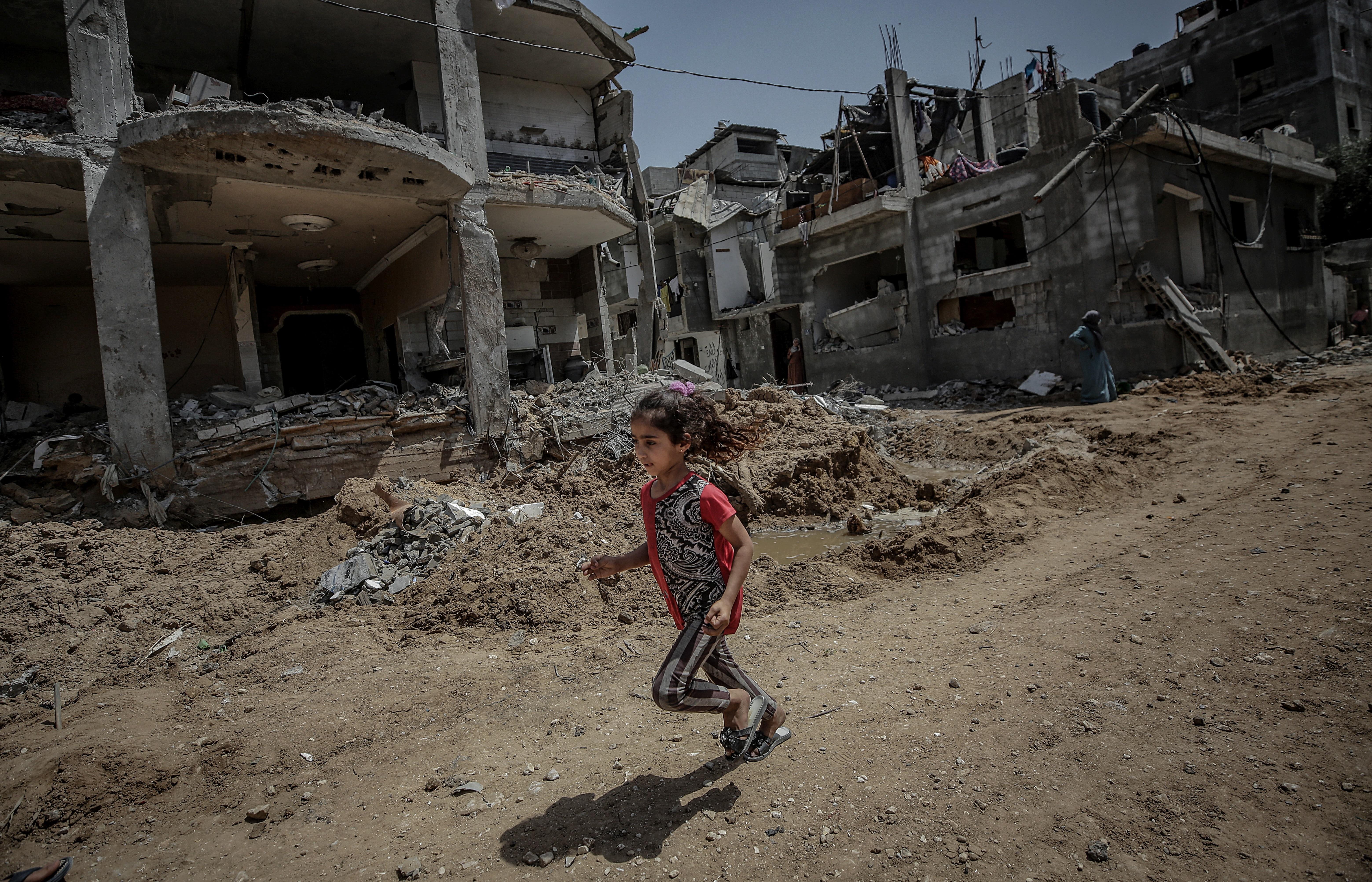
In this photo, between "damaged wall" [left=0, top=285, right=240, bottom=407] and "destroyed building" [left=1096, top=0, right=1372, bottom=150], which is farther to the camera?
"destroyed building" [left=1096, top=0, right=1372, bottom=150]

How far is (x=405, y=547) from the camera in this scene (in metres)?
6.44

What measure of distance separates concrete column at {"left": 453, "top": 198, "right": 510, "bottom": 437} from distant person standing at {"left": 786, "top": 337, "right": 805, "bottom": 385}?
13558 mm

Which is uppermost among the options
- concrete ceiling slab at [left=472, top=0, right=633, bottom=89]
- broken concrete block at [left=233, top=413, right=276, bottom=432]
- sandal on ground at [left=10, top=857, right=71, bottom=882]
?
concrete ceiling slab at [left=472, top=0, right=633, bottom=89]

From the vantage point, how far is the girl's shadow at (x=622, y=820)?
7.58 feet

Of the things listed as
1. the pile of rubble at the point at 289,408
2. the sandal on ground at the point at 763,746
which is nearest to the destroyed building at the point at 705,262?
the pile of rubble at the point at 289,408

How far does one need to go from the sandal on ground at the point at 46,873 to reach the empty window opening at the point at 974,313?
61.0 ft

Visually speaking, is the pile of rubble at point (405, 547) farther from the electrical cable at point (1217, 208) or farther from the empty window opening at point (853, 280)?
the empty window opening at point (853, 280)

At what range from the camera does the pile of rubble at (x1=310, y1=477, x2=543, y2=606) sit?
5961 mm

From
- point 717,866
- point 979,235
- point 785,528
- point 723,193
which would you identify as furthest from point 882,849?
point 723,193

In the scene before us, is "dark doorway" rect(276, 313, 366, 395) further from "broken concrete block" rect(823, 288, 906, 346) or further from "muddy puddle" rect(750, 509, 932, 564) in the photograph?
"broken concrete block" rect(823, 288, 906, 346)

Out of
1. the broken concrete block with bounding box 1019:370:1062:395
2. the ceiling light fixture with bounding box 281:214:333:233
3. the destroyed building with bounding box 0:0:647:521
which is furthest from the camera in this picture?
the broken concrete block with bounding box 1019:370:1062:395

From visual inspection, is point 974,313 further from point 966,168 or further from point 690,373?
point 690,373

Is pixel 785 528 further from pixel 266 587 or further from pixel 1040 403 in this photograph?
pixel 1040 403

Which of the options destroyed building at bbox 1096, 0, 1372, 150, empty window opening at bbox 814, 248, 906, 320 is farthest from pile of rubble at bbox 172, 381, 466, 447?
destroyed building at bbox 1096, 0, 1372, 150
